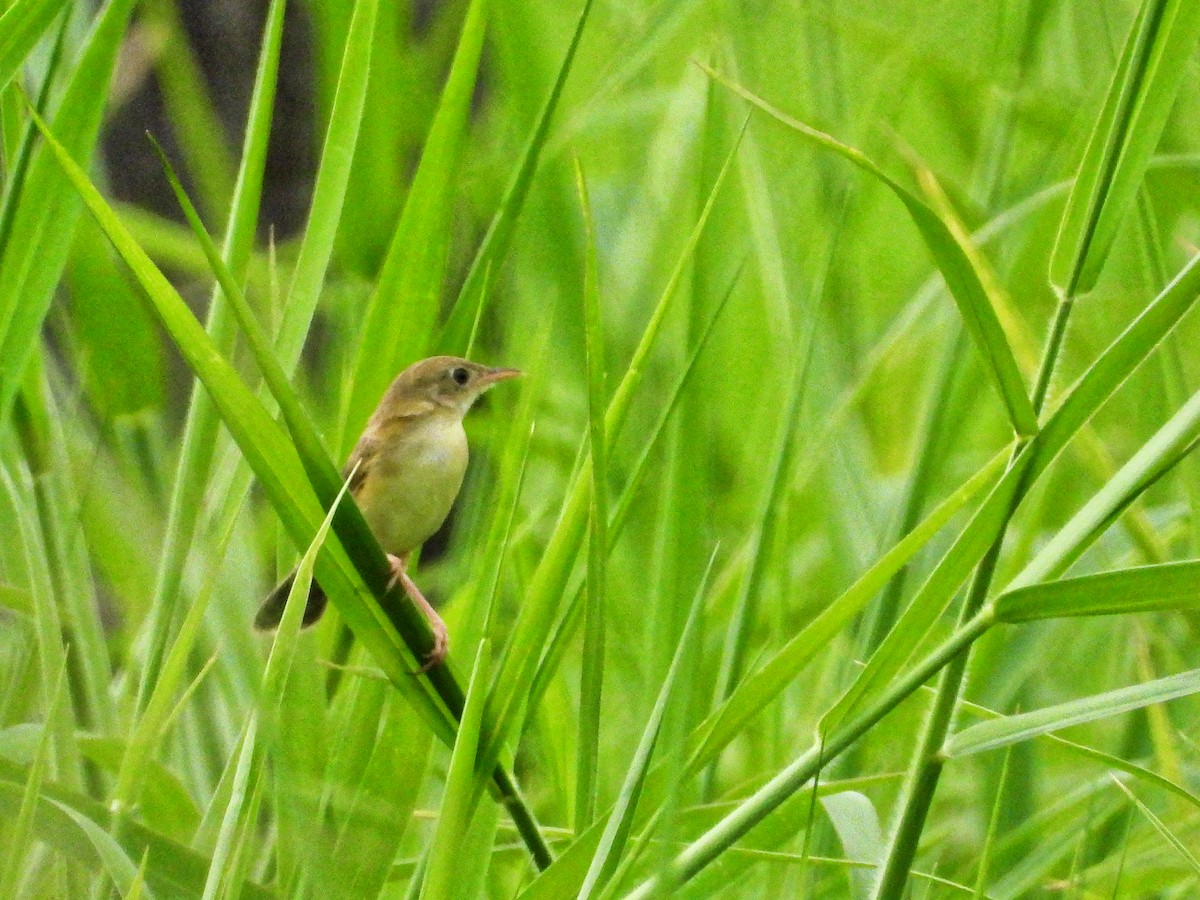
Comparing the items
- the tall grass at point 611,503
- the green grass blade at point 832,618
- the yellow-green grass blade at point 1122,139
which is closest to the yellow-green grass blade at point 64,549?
the tall grass at point 611,503

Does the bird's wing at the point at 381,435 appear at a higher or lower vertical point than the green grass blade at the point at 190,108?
lower

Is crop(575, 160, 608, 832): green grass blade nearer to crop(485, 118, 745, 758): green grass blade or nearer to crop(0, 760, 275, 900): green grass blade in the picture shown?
crop(485, 118, 745, 758): green grass blade

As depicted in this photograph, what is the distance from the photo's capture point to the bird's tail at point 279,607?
134 cm

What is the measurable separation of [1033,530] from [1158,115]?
0.67 m

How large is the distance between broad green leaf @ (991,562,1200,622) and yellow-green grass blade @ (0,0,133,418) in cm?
77

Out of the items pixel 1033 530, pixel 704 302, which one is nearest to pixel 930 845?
pixel 1033 530

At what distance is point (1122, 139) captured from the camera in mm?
806

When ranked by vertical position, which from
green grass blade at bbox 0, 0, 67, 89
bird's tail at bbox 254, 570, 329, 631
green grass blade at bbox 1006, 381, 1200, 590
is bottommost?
bird's tail at bbox 254, 570, 329, 631

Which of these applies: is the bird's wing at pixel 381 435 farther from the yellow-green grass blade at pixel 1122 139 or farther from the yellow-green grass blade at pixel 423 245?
the yellow-green grass blade at pixel 1122 139

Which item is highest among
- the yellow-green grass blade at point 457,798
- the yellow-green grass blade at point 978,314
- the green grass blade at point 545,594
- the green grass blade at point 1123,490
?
the yellow-green grass blade at point 978,314

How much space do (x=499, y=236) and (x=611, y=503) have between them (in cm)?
54

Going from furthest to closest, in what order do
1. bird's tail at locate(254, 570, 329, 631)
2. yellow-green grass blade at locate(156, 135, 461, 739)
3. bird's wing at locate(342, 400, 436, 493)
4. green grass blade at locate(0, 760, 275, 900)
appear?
bird's wing at locate(342, 400, 436, 493)
bird's tail at locate(254, 570, 329, 631)
green grass blade at locate(0, 760, 275, 900)
yellow-green grass blade at locate(156, 135, 461, 739)

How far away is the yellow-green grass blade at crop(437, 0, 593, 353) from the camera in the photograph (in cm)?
94

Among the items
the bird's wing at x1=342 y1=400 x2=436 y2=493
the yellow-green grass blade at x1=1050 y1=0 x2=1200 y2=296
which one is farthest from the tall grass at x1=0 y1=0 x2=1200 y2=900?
the bird's wing at x1=342 y1=400 x2=436 y2=493
